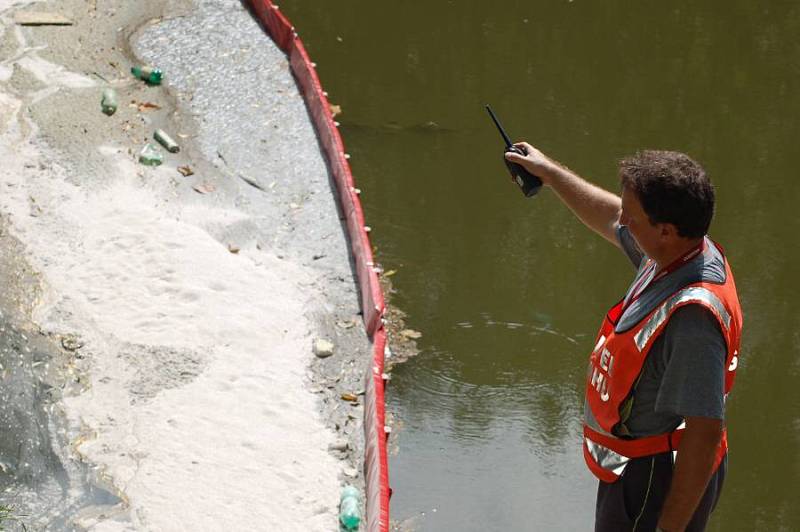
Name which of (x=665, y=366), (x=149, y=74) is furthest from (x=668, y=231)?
(x=149, y=74)

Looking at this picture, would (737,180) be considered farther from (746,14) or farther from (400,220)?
(746,14)

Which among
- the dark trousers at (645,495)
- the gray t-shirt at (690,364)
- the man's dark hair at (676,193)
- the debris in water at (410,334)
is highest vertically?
the man's dark hair at (676,193)

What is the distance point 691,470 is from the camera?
3.10m

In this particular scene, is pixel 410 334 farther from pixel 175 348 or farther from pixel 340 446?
pixel 175 348

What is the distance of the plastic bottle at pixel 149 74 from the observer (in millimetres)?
9898

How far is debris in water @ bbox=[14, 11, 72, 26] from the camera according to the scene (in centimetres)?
1069

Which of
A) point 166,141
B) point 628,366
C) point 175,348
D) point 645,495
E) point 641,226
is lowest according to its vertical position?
point 175,348

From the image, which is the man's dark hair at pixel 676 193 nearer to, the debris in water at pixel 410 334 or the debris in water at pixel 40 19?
the debris in water at pixel 410 334

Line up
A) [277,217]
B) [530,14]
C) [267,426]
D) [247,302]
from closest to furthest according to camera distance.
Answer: [267,426]
[247,302]
[277,217]
[530,14]

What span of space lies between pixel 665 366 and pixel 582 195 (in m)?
0.98

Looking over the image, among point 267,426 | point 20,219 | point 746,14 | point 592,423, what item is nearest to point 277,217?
point 20,219

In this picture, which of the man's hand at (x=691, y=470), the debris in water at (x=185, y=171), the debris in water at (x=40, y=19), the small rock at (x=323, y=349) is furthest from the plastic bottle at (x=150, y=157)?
the man's hand at (x=691, y=470)

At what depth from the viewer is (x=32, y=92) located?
9.45 metres

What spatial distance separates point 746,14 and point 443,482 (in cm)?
849
